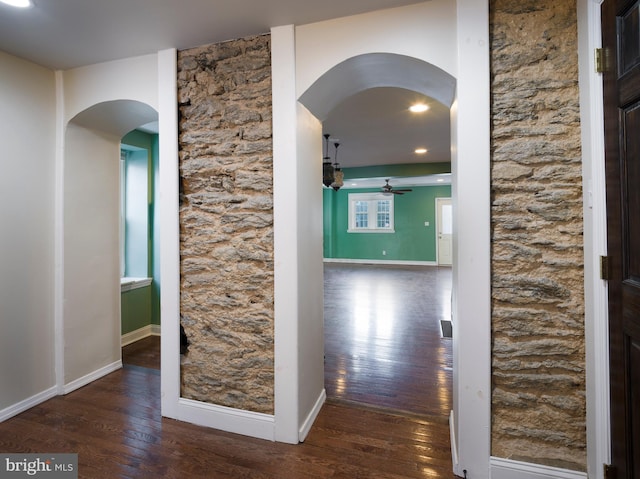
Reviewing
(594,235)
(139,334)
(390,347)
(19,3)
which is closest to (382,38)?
(594,235)

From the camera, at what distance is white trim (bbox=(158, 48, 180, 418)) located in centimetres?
220

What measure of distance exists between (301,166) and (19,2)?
1630 millimetres

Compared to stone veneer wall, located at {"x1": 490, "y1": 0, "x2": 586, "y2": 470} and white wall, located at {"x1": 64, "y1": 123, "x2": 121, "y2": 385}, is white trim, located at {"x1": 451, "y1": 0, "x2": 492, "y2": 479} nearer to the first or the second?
stone veneer wall, located at {"x1": 490, "y1": 0, "x2": 586, "y2": 470}

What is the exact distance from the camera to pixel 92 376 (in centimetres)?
280

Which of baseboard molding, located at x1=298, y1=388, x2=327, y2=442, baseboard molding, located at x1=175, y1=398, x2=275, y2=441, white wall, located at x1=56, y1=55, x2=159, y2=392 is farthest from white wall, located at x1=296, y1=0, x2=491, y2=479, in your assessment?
white wall, located at x1=56, y1=55, x2=159, y2=392

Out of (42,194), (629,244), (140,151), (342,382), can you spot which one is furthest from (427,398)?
(140,151)

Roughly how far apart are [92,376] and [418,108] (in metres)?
4.11

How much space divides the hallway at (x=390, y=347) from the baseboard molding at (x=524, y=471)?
0.63 m

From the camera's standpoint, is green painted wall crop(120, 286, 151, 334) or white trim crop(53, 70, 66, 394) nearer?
white trim crop(53, 70, 66, 394)

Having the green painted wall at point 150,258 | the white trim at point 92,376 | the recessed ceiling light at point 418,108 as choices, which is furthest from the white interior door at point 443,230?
the white trim at point 92,376

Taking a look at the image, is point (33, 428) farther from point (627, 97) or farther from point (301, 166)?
point (627, 97)

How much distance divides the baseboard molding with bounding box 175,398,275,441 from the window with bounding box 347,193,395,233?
338 inches

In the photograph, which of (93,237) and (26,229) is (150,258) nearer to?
(93,237)

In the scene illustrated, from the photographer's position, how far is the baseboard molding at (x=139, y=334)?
12.1 ft
